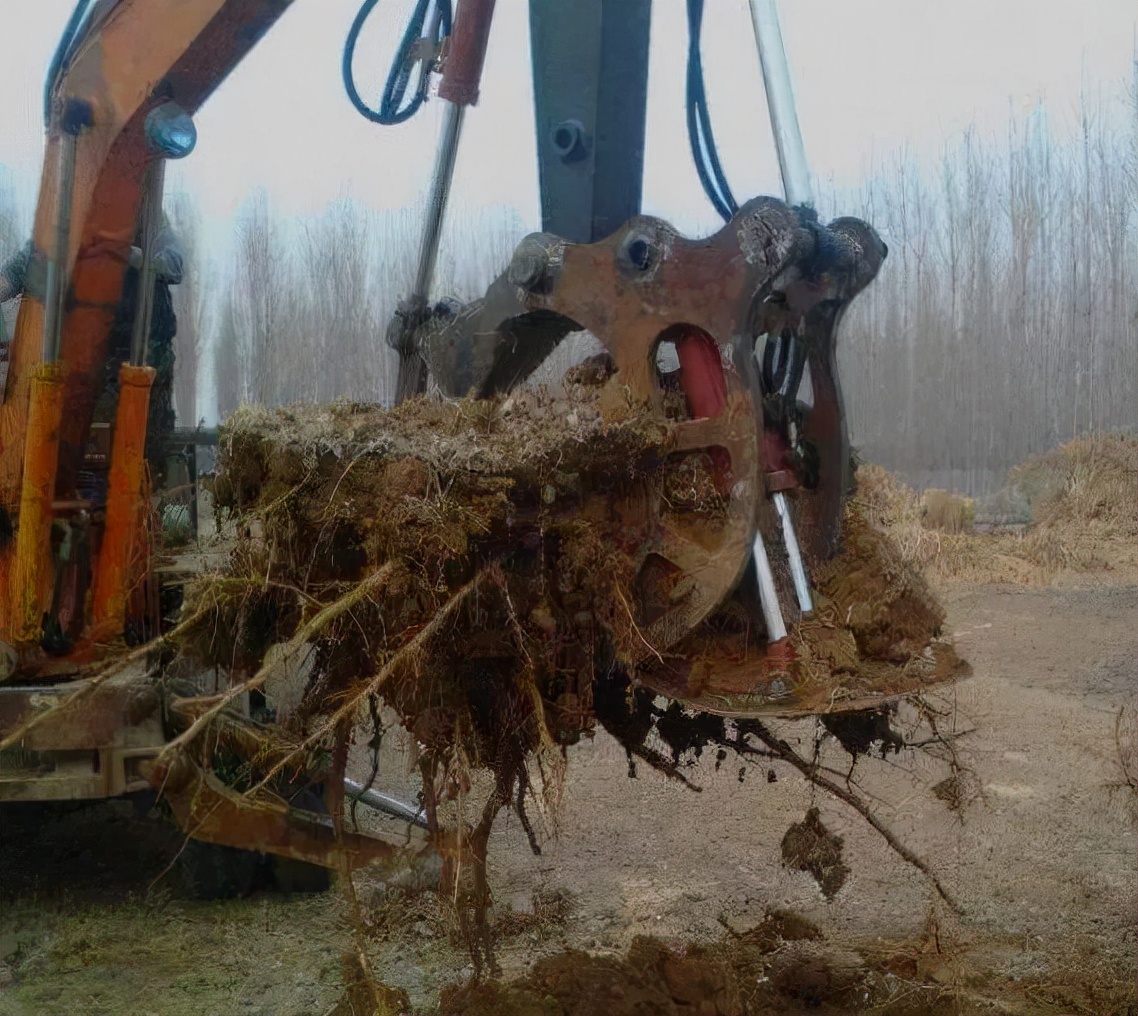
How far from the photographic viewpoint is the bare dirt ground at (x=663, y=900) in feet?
9.15

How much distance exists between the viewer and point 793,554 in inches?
92.3

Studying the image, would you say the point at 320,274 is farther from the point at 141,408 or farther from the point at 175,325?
the point at 141,408

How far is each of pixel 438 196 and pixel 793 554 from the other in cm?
134

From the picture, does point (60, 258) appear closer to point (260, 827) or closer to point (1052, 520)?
point (260, 827)

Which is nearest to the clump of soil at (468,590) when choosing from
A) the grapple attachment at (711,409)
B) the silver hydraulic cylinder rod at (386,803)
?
the grapple attachment at (711,409)

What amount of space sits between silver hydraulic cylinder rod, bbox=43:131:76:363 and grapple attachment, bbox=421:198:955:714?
115 cm

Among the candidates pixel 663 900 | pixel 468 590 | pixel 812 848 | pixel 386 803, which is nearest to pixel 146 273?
pixel 468 590

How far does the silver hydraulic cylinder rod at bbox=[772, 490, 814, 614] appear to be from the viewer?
7.58 feet

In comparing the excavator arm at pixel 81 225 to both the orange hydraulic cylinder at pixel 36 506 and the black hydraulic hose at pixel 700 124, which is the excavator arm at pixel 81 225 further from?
the black hydraulic hose at pixel 700 124

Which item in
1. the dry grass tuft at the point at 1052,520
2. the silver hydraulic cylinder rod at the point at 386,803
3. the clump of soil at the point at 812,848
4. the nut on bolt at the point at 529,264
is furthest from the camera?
the dry grass tuft at the point at 1052,520

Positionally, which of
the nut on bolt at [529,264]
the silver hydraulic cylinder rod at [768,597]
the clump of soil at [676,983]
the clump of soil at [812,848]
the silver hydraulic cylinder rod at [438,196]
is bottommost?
the clump of soil at [676,983]

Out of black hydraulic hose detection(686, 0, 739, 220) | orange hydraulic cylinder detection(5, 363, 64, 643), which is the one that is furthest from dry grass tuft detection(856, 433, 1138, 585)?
orange hydraulic cylinder detection(5, 363, 64, 643)

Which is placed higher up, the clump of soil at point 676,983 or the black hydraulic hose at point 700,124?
the black hydraulic hose at point 700,124

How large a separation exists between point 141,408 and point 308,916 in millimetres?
1577
